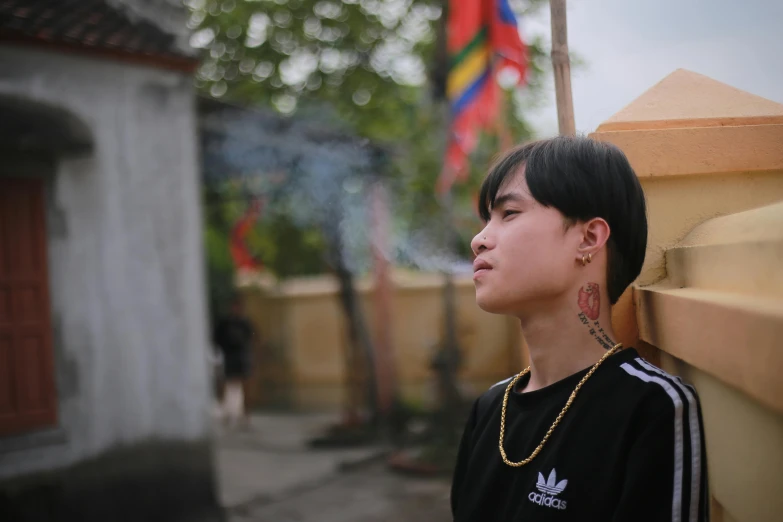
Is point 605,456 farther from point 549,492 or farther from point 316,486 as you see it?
point 316,486

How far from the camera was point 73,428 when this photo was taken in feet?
17.1

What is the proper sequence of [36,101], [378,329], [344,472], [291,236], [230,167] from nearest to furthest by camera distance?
[36,101] < [344,472] < [230,167] < [378,329] < [291,236]

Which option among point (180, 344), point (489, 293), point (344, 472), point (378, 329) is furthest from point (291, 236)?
point (489, 293)

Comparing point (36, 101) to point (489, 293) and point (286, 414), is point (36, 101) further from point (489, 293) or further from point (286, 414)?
point (286, 414)

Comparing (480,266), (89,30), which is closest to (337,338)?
(89,30)

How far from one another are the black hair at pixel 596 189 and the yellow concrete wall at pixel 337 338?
9.91 meters

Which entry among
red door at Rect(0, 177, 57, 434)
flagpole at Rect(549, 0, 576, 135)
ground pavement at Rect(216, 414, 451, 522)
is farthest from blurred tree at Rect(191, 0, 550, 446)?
flagpole at Rect(549, 0, 576, 135)

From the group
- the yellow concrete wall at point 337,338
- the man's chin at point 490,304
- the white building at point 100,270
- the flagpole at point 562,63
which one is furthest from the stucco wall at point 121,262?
the yellow concrete wall at point 337,338

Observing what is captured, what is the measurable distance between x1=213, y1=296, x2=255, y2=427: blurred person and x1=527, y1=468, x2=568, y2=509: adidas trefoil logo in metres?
9.04

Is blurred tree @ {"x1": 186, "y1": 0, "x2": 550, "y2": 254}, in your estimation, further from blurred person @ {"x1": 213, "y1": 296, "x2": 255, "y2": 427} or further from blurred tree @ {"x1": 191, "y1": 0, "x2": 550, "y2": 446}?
A: blurred person @ {"x1": 213, "y1": 296, "x2": 255, "y2": 427}

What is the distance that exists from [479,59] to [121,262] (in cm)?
368

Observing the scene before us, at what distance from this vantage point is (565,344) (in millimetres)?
1423

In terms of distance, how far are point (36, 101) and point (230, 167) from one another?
3.13 m

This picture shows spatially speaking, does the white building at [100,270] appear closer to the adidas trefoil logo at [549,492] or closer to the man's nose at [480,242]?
the man's nose at [480,242]
